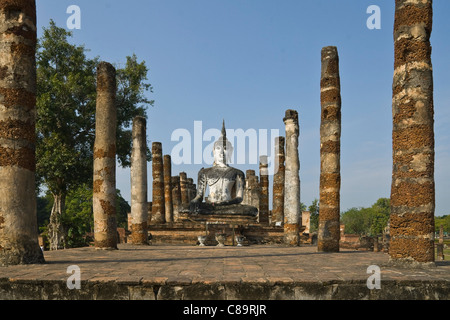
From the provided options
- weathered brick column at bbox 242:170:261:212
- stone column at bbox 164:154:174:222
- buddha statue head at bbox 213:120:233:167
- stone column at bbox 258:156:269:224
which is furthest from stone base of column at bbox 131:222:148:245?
buddha statue head at bbox 213:120:233:167

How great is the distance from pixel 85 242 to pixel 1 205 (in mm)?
11290

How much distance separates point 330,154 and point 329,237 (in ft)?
6.29

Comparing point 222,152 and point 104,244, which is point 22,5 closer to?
point 104,244

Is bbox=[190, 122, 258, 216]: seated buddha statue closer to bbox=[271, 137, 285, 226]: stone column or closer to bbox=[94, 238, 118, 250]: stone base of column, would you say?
bbox=[271, 137, 285, 226]: stone column

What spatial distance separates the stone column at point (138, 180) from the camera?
41.1 feet

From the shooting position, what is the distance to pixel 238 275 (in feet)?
16.1

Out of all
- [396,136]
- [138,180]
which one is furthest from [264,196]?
[396,136]

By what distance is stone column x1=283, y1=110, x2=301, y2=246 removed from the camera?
1255cm

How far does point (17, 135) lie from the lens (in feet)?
20.9

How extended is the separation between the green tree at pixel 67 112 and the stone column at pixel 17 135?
1067 cm

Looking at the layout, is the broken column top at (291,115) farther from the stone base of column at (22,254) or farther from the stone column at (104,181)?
the stone base of column at (22,254)

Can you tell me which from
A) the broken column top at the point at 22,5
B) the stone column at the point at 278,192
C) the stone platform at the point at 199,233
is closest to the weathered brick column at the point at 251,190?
the stone column at the point at 278,192

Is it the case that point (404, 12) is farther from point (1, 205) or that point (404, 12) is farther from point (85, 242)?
point (85, 242)
